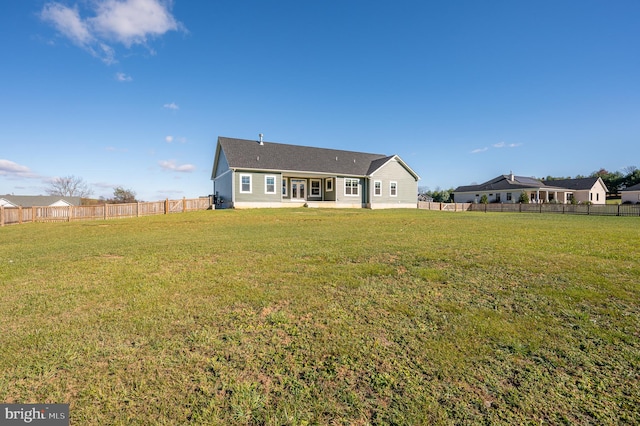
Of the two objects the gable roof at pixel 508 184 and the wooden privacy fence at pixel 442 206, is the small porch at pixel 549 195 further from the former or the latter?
the wooden privacy fence at pixel 442 206

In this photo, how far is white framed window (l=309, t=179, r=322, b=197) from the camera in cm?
2834

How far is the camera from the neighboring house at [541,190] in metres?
41.1

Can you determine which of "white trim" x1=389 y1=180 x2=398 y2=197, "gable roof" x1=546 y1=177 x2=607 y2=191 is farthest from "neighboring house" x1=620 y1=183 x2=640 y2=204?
"white trim" x1=389 y1=180 x2=398 y2=197

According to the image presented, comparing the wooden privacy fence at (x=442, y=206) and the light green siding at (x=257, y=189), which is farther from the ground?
the light green siding at (x=257, y=189)

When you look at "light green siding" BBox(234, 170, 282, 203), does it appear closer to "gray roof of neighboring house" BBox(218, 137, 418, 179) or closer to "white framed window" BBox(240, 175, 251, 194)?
"white framed window" BBox(240, 175, 251, 194)

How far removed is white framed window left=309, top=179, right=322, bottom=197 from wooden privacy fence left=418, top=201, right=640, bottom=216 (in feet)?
39.9

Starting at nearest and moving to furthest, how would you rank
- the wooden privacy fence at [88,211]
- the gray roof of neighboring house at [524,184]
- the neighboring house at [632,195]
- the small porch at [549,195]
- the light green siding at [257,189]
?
1. the wooden privacy fence at [88,211]
2. the light green siding at [257,189]
3. the small porch at [549,195]
4. the gray roof of neighboring house at [524,184]
5. the neighboring house at [632,195]

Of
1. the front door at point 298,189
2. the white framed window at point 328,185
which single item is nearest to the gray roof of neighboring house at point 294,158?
the white framed window at point 328,185

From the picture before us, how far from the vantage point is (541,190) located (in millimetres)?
40969

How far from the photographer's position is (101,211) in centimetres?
1875

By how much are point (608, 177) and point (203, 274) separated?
260 feet

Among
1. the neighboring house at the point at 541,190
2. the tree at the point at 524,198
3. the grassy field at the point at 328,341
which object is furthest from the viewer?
the neighboring house at the point at 541,190

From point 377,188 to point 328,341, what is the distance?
2643 centimetres

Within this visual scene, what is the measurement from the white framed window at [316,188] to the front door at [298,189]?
899mm
